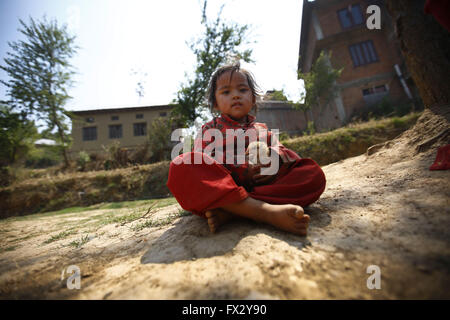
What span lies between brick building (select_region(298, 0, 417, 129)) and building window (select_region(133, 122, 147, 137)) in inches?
649

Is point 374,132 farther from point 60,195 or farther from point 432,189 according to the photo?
point 60,195

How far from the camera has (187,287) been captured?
70cm

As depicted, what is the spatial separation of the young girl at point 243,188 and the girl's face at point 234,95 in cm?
21

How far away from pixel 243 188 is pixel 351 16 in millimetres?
17514

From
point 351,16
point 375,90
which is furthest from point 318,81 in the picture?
point 351,16

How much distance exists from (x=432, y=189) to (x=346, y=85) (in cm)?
1387

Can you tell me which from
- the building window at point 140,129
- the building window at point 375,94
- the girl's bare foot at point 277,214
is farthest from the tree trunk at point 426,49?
the building window at point 140,129

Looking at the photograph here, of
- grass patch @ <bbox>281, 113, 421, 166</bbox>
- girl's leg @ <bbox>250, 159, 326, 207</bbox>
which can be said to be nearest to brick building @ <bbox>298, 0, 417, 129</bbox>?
grass patch @ <bbox>281, 113, 421, 166</bbox>

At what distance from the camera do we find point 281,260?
0.79m

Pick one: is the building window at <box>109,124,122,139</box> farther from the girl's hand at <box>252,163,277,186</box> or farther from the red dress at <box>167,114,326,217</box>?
the girl's hand at <box>252,163,277,186</box>

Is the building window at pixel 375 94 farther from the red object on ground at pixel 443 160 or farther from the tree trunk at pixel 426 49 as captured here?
the red object on ground at pixel 443 160

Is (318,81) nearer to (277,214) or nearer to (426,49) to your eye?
(426,49)

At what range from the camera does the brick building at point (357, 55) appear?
11703 mm

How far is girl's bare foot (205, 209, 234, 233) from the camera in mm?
1173
